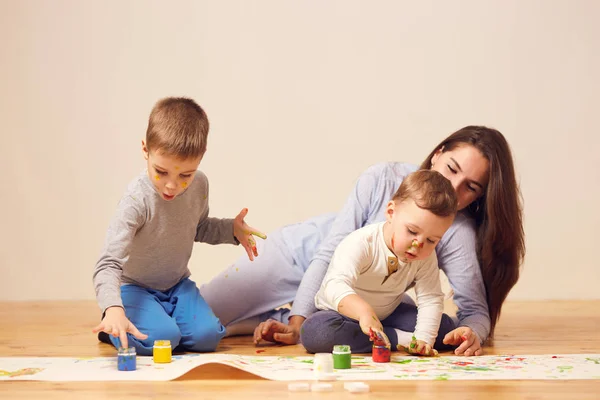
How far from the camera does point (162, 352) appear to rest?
1844mm

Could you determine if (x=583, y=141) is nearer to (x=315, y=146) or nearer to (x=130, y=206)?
(x=315, y=146)

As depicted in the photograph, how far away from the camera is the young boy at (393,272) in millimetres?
1877

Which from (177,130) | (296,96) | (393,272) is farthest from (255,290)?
(296,96)

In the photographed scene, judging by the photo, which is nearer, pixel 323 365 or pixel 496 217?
pixel 323 365

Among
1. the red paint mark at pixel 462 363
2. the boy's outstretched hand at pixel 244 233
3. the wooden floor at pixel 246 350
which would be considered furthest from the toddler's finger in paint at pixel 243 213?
the red paint mark at pixel 462 363

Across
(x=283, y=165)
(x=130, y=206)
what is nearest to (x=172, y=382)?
(x=130, y=206)

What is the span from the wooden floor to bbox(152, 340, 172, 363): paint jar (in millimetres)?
136

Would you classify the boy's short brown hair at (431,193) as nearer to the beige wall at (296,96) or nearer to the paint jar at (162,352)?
the paint jar at (162,352)

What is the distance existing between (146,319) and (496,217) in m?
0.95

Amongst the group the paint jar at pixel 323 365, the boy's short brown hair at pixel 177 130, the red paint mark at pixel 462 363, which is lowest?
the red paint mark at pixel 462 363

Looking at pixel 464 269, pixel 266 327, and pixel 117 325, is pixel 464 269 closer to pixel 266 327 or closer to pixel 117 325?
pixel 266 327

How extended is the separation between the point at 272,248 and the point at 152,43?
1379 mm

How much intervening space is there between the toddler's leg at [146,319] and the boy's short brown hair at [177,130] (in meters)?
0.41

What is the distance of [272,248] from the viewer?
2.51 metres
